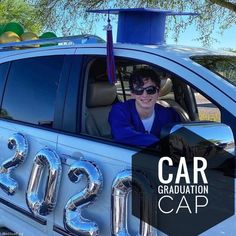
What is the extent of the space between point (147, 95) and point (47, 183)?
2.69ft

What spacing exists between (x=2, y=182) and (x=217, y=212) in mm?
1770

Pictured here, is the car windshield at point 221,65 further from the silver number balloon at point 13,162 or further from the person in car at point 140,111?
the silver number balloon at point 13,162

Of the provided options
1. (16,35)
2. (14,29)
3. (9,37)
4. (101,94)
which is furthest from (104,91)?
(14,29)

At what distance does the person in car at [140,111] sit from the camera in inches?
110

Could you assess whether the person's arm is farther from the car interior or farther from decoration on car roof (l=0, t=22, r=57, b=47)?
decoration on car roof (l=0, t=22, r=57, b=47)

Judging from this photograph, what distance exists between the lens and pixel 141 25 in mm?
3355

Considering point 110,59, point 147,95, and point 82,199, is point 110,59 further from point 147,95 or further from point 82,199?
point 82,199

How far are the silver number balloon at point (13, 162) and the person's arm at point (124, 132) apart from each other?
0.67 metres

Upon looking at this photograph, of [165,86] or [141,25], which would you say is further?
[141,25]

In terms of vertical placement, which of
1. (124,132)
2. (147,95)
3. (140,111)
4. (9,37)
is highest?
(9,37)

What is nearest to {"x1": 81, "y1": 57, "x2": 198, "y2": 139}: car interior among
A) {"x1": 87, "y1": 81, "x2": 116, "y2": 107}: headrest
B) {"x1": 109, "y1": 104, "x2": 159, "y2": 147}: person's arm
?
{"x1": 87, "y1": 81, "x2": 116, "y2": 107}: headrest

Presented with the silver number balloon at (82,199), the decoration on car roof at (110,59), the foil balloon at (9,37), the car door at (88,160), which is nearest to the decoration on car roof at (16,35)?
the foil balloon at (9,37)

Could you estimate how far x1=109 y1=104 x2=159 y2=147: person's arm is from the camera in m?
2.60

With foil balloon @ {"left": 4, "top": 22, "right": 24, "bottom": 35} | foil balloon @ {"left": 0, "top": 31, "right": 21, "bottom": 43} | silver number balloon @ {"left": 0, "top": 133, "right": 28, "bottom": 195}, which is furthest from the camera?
foil balloon @ {"left": 4, "top": 22, "right": 24, "bottom": 35}
